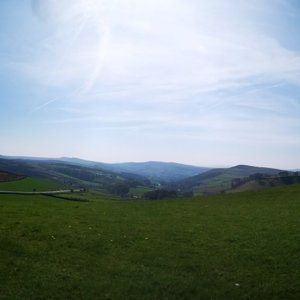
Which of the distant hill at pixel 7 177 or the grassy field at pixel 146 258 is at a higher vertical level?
the grassy field at pixel 146 258

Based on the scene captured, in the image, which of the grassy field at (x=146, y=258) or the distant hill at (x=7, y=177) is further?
the distant hill at (x=7, y=177)

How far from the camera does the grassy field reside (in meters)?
13.0

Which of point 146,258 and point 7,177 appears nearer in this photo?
point 146,258

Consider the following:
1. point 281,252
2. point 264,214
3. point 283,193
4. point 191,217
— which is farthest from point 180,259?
point 283,193

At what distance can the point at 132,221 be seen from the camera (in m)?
26.5

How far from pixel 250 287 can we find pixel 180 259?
11.9ft

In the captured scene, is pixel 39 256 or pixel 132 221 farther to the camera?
pixel 132 221

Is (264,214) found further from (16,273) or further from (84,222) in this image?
(16,273)

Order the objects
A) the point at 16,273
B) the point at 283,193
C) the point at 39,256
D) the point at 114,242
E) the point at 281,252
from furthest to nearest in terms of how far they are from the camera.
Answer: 1. the point at 283,193
2. the point at 114,242
3. the point at 281,252
4. the point at 39,256
5. the point at 16,273

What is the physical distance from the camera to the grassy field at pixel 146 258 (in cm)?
1296

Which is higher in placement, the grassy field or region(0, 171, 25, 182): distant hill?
the grassy field

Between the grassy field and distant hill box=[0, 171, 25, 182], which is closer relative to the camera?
the grassy field

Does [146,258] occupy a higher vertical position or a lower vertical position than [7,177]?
higher

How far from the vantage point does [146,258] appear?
1653 cm
